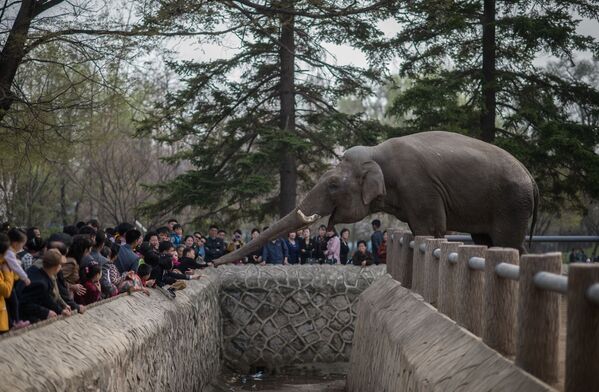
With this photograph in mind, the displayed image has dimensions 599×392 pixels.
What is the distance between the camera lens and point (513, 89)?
25469 mm

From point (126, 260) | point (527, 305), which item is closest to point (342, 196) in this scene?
point (126, 260)

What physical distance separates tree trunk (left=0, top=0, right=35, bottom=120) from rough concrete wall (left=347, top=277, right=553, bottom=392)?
628 cm

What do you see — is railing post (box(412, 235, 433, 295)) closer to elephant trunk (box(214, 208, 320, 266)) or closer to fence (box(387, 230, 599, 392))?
fence (box(387, 230, 599, 392))

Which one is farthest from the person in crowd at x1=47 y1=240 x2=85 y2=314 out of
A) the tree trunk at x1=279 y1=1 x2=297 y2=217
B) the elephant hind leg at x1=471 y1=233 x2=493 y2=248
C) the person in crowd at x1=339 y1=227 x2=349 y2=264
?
the tree trunk at x1=279 y1=1 x2=297 y2=217

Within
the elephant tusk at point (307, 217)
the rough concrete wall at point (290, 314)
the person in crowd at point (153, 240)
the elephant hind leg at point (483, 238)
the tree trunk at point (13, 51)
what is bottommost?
the rough concrete wall at point (290, 314)

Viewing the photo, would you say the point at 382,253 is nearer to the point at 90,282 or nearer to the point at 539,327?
the point at 90,282

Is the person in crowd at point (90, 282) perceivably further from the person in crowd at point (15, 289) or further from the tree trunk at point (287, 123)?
the tree trunk at point (287, 123)

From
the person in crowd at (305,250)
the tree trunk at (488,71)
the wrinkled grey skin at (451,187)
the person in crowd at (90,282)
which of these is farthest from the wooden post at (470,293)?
the tree trunk at (488,71)

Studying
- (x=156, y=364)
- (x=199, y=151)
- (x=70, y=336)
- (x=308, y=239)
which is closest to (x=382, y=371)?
(x=156, y=364)

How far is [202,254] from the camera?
22250 millimetres

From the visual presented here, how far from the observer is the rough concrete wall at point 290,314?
21172 millimetres

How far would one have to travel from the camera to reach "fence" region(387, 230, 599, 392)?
3916 millimetres

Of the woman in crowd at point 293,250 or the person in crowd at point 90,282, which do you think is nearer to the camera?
the person in crowd at point 90,282

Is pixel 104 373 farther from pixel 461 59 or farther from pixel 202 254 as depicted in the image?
pixel 461 59
